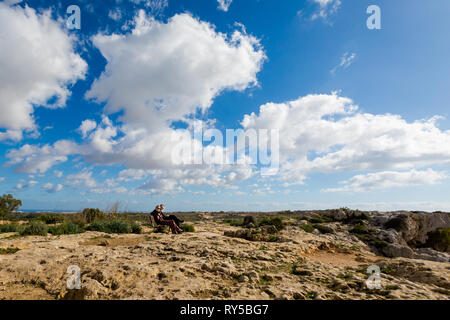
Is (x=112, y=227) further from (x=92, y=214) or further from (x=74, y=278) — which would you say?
(x=74, y=278)

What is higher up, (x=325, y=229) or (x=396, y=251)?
(x=325, y=229)

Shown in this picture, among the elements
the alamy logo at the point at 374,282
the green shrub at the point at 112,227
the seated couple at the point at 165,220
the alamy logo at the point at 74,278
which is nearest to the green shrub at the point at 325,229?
the seated couple at the point at 165,220

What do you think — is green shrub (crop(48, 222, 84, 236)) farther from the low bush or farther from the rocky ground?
the rocky ground

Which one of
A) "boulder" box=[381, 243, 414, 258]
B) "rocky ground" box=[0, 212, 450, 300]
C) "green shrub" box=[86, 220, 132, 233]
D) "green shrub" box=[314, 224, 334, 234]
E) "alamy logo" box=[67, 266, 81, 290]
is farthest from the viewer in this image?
"green shrub" box=[314, 224, 334, 234]

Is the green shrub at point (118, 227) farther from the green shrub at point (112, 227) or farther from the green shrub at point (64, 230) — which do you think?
the green shrub at point (64, 230)

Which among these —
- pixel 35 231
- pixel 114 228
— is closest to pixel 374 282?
pixel 114 228

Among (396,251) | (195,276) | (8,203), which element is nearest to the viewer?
(195,276)

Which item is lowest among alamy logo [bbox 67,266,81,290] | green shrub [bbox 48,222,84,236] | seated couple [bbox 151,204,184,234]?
green shrub [bbox 48,222,84,236]

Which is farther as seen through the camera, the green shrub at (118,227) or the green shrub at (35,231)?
the green shrub at (118,227)

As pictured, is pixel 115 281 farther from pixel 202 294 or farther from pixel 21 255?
pixel 21 255

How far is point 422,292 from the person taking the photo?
191 inches

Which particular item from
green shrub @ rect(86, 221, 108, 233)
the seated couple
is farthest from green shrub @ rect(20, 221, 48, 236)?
the seated couple

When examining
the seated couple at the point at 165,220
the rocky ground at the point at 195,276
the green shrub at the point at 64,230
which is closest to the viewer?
the rocky ground at the point at 195,276

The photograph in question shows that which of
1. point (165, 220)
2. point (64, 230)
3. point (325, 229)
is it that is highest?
point (165, 220)
